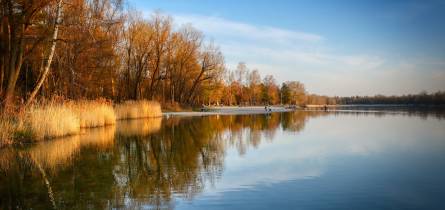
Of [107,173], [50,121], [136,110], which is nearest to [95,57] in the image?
[136,110]

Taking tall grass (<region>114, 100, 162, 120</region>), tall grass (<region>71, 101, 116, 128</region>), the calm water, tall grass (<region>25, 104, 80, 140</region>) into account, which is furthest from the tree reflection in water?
tall grass (<region>114, 100, 162, 120</region>)

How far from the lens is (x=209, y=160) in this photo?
11.8 meters

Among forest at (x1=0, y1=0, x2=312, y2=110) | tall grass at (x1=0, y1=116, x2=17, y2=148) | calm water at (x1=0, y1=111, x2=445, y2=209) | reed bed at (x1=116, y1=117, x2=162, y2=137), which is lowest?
calm water at (x1=0, y1=111, x2=445, y2=209)

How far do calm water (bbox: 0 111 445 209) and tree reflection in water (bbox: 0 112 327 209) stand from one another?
19mm

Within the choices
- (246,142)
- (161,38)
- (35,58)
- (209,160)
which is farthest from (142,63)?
(209,160)

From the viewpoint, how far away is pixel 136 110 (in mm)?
34438

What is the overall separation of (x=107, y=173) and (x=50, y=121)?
27.8 feet

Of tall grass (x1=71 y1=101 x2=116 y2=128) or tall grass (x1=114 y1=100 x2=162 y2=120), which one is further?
tall grass (x1=114 y1=100 x2=162 y2=120)

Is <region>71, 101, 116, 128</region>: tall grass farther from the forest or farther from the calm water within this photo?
the calm water

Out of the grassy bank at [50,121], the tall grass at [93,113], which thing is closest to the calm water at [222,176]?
the grassy bank at [50,121]

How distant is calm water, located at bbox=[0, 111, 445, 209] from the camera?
703cm

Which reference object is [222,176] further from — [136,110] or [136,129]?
[136,110]

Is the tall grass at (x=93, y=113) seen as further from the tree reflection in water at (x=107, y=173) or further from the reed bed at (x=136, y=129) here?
the tree reflection in water at (x=107, y=173)

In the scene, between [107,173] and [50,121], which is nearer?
[107,173]
